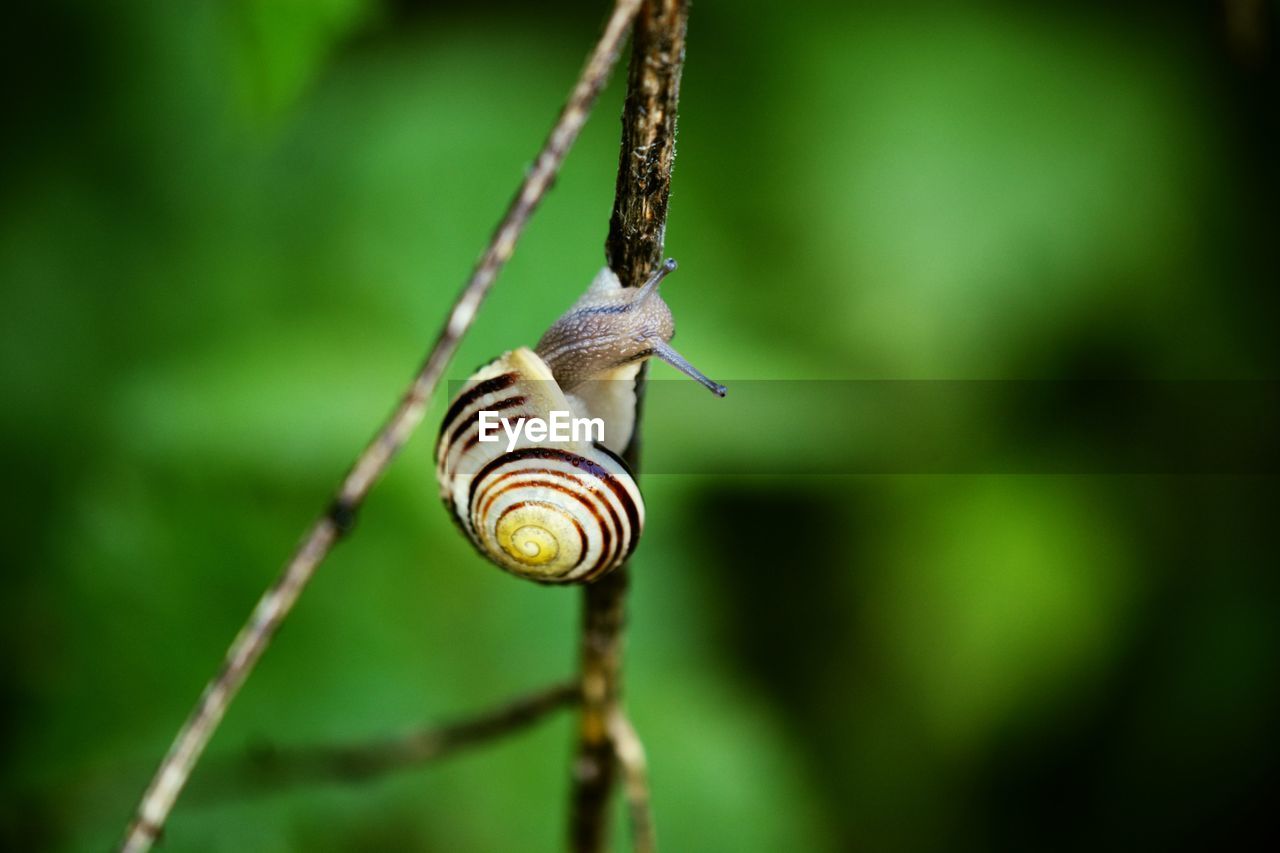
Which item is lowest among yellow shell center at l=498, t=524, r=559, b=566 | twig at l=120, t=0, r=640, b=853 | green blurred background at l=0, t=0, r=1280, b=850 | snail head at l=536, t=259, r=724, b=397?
twig at l=120, t=0, r=640, b=853

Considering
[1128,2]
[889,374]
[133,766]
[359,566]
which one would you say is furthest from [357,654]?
[1128,2]

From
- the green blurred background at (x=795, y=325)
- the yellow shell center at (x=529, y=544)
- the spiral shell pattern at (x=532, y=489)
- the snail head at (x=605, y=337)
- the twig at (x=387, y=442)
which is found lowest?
the twig at (x=387, y=442)

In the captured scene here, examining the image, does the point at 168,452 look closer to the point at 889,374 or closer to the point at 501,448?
the point at 501,448

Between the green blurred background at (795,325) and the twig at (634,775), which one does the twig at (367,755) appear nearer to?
the twig at (634,775)

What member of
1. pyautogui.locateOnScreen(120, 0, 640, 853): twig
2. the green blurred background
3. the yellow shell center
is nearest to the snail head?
the yellow shell center

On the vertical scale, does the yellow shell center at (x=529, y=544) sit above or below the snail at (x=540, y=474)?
below

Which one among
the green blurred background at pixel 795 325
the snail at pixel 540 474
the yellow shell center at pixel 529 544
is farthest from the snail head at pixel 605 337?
the green blurred background at pixel 795 325

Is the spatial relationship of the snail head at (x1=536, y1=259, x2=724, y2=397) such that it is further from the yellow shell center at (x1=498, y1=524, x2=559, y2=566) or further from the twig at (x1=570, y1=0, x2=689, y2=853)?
the yellow shell center at (x1=498, y1=524, x2=559, y2=566)
